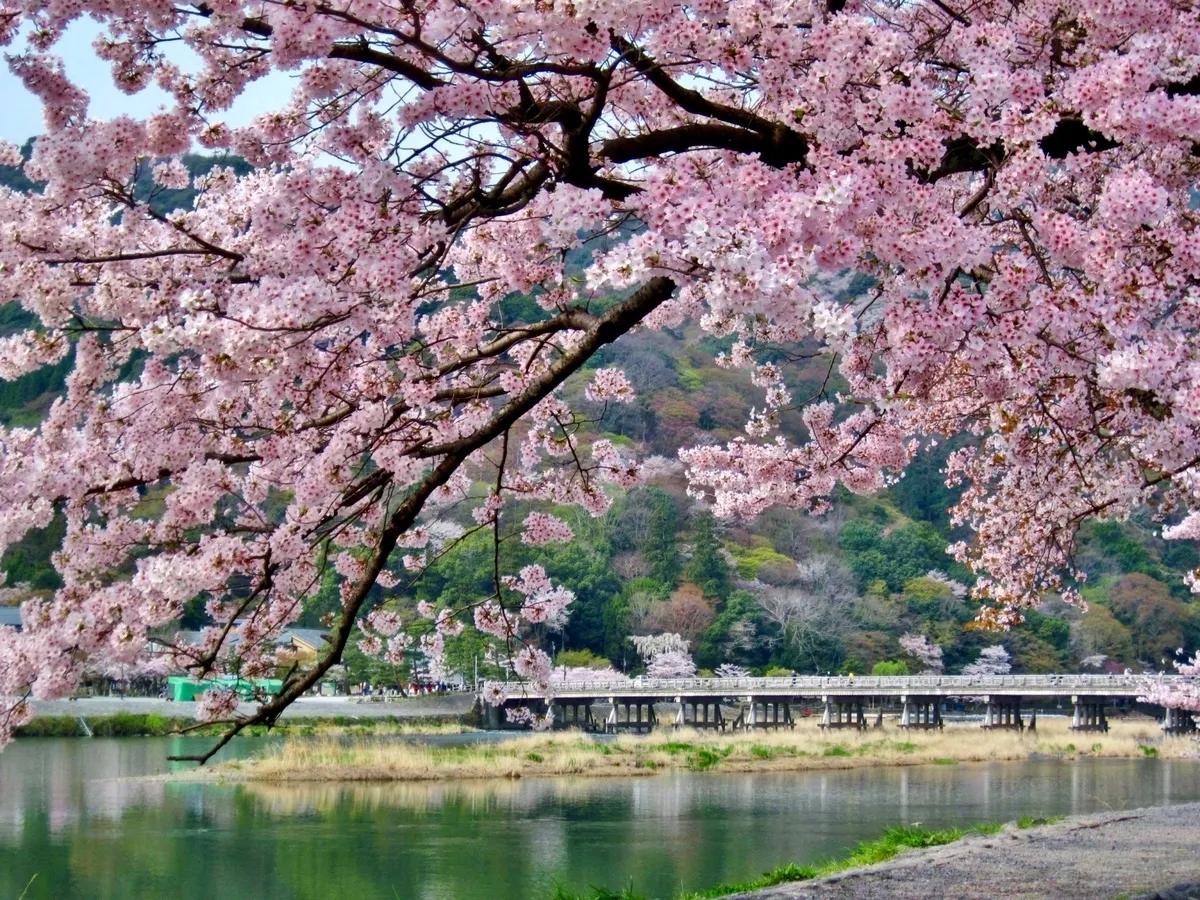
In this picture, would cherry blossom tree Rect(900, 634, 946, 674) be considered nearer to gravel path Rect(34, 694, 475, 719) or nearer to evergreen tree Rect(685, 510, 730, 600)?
evergreen tree Rect(685, 510, 730, 600)

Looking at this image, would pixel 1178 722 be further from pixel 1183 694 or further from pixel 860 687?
pixel 1183 694

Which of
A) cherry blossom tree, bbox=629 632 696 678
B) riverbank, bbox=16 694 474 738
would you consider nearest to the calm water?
riverbank, bbox=16 694 474 738

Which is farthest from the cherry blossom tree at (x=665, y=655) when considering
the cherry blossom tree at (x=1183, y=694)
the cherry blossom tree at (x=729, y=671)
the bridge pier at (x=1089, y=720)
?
the cherry blossom tree at (x=1183, y=694)

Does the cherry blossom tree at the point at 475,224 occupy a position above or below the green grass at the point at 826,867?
above

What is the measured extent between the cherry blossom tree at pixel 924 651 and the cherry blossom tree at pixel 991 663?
1262 mm

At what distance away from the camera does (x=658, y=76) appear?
4668mm

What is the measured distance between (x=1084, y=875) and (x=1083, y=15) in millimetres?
6240

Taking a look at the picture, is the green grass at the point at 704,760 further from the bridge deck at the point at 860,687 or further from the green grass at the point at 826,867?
the green grass at the point at 826,867

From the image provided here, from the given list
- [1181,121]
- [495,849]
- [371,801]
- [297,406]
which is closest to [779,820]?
[495,849]

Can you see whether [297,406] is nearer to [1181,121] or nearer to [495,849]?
[1181,121]

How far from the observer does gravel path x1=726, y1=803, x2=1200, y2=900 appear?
7926mm

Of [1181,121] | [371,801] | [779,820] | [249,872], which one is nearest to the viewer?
[1181,121]

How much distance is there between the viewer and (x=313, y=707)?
43.3 metres

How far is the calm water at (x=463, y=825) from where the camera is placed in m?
13.9
